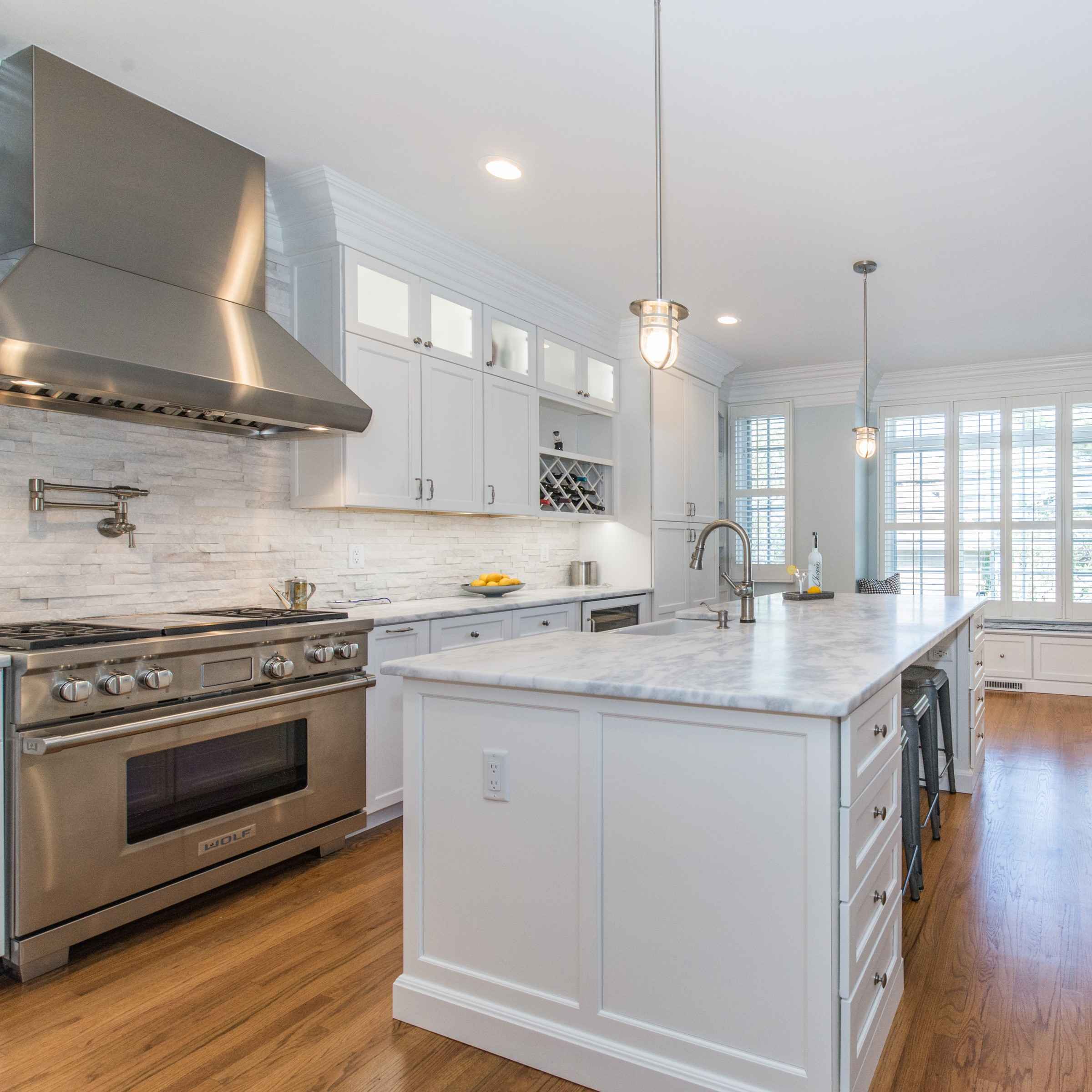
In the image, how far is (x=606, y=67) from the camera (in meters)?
2.50

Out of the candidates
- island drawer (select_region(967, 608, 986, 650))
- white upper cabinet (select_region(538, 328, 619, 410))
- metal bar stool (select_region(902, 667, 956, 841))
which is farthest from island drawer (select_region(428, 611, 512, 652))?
island drawer (select_region(967, 608, 986, 650))

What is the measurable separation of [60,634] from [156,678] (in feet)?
0.91

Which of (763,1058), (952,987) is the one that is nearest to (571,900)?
(763,1058)

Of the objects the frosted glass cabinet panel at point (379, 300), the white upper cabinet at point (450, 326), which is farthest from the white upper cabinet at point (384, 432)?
the white upper cabinet at point (450, 326)

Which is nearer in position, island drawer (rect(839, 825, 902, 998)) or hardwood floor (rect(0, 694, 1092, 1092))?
island drawer (rect(839, 825, 902, 998))

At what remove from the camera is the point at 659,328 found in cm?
212

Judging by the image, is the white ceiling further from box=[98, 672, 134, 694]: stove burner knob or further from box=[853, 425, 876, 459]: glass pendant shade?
box=[98, 672, 134, 694]: stove burner knob

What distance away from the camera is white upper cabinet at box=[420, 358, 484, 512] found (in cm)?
386

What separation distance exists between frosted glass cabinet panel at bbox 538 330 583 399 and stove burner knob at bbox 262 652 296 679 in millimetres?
2440

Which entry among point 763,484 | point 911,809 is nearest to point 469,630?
point 911,809

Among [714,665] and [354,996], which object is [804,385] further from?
[354,996]

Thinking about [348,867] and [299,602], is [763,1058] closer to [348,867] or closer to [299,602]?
[348,867]

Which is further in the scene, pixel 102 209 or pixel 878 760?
pixel 102 209

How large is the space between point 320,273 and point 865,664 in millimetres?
2701
